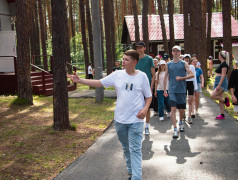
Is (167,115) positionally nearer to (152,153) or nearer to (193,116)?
(193,116)

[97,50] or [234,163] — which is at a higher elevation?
[97,50]

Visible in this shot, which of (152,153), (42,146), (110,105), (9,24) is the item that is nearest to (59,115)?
(42,146)

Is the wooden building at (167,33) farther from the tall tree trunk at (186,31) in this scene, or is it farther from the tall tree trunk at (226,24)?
the tall tree trunk at (226,24)

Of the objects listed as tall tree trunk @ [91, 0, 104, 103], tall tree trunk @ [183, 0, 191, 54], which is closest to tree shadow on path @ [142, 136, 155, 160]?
tall tree trunk @ [91, 0, 104, 103]

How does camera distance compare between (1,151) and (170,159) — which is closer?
(170,159)

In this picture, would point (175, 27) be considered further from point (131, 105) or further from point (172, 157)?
point (131, 105)

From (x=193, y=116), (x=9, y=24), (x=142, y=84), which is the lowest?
(x=193, y=116)

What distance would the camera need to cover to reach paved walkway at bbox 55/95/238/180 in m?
4.91

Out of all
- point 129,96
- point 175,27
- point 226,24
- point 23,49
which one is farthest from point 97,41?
point 175,27

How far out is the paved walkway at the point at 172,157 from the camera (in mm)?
4906

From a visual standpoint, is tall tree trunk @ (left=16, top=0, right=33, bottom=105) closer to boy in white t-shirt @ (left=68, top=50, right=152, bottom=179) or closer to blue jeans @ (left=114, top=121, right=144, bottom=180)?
boy in white t-shirt @ (left=68, top=50, right=152, bottom=179)

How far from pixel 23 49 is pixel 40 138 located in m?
6.35

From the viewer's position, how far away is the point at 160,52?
43750 millimetres

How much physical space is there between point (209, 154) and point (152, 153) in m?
1.08
